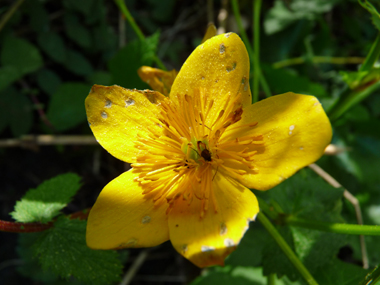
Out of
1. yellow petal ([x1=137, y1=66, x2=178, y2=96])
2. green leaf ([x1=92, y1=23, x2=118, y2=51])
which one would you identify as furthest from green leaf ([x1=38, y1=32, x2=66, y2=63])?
yellow petal ([x1=137, y1=66, x2=178, y2=96])

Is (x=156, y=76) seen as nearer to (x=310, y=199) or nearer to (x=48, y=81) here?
(x=310, y=199)

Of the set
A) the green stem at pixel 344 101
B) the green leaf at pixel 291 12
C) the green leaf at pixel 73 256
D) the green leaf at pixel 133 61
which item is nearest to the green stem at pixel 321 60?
the green leaf at pixel 291 12

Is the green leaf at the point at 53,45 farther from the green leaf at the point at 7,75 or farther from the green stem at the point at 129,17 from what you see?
the green stem at the point at 129,17

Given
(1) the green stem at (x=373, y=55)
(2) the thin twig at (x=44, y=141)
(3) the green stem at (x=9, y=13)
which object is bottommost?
(2) the thin twig at (x=44, y=141)

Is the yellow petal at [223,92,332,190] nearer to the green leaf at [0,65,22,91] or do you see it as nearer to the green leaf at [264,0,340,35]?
the green leaf at [0,65,22,91]

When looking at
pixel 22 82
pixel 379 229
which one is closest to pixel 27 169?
pixel 22 82
